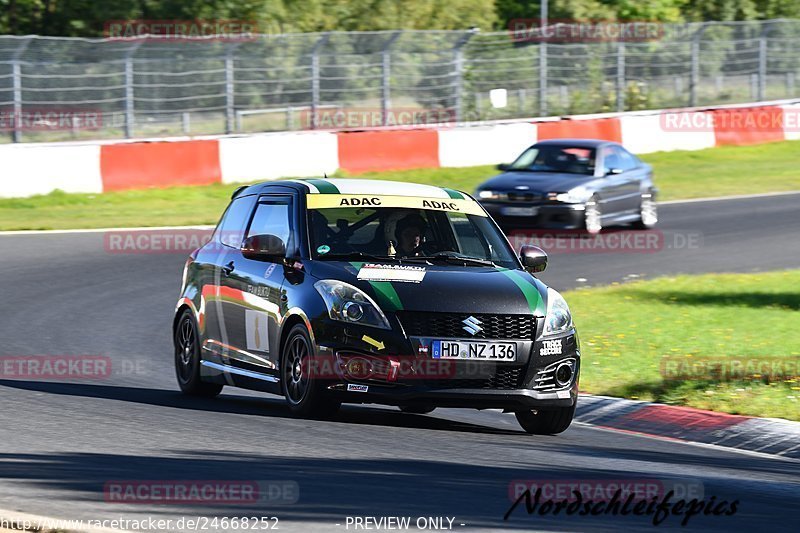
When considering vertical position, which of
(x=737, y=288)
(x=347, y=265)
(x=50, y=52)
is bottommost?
(x=737, y=288)

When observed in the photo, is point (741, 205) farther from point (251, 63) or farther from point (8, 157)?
point (8, 157)

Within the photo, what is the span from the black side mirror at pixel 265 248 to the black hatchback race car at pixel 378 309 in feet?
0.04

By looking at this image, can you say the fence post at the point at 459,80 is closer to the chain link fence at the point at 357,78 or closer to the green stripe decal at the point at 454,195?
the chain link fence at the point at 357,78

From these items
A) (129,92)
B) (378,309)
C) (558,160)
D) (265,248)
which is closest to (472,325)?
(378,309)

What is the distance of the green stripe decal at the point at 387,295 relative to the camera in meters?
9.54

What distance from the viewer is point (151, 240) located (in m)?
21.5

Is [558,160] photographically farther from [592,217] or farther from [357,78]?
[357,78]

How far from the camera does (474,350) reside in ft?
31.3

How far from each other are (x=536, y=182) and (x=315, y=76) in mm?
8026

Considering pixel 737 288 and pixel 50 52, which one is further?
pixel 50 52

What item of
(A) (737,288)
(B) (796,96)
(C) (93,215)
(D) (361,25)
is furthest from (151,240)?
(D) (361,25)

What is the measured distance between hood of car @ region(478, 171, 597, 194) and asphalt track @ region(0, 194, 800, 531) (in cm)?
847

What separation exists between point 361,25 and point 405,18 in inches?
69.4

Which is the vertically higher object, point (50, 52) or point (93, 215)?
point (50, 52)
